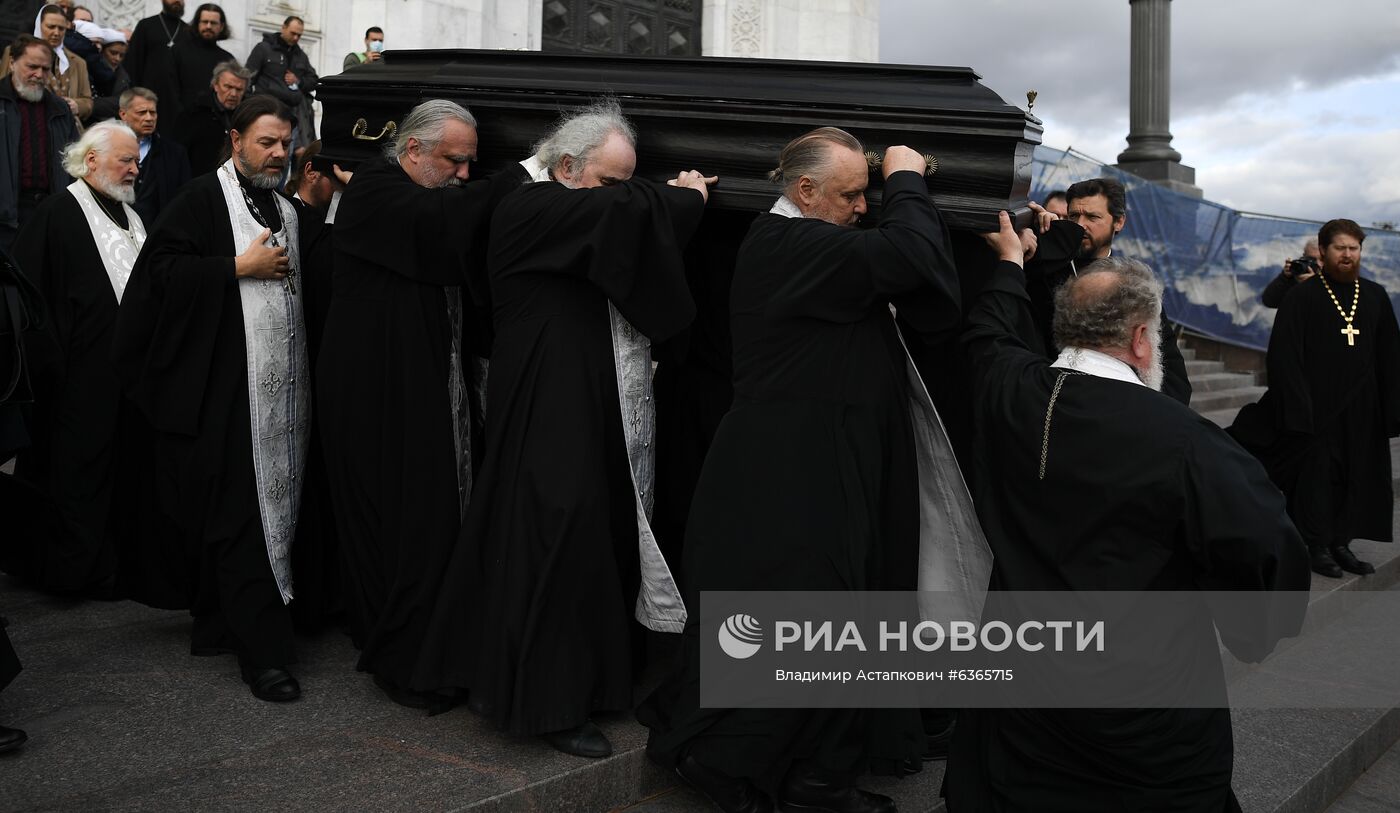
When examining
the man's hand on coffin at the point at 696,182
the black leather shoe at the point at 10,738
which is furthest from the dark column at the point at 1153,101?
the black leather shoe at the point at 10,738

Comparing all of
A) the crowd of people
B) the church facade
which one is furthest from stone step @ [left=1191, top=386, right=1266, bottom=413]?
the crowd of people

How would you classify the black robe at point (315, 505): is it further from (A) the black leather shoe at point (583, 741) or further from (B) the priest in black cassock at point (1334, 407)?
(B) the priest in black cassock at point (1334, 407)

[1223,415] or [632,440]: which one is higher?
[632,440]

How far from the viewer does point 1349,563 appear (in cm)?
651

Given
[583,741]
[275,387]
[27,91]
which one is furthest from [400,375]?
[27,91]

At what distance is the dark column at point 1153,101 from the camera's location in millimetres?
15234

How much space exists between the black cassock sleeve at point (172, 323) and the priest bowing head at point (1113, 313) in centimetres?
244

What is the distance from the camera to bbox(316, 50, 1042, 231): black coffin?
3.25 m

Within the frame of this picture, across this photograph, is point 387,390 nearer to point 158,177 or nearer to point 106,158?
point 106,158

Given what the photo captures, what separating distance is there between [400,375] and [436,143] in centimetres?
69

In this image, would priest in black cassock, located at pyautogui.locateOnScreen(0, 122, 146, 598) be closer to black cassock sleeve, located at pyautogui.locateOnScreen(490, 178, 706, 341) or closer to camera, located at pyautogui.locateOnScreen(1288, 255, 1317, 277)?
black cassock sleeve, located at pyautogui.locateOnScreen(490, 178, 706, 341)

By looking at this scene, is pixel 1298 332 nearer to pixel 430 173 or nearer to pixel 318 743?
pixel 430 173

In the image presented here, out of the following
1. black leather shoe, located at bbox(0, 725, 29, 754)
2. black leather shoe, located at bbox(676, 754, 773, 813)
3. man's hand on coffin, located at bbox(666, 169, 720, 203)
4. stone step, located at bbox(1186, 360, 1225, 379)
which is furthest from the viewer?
stone step, located at bbox(1186, 360, 1225, 379)

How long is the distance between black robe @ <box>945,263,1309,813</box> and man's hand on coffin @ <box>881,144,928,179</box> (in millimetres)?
644
